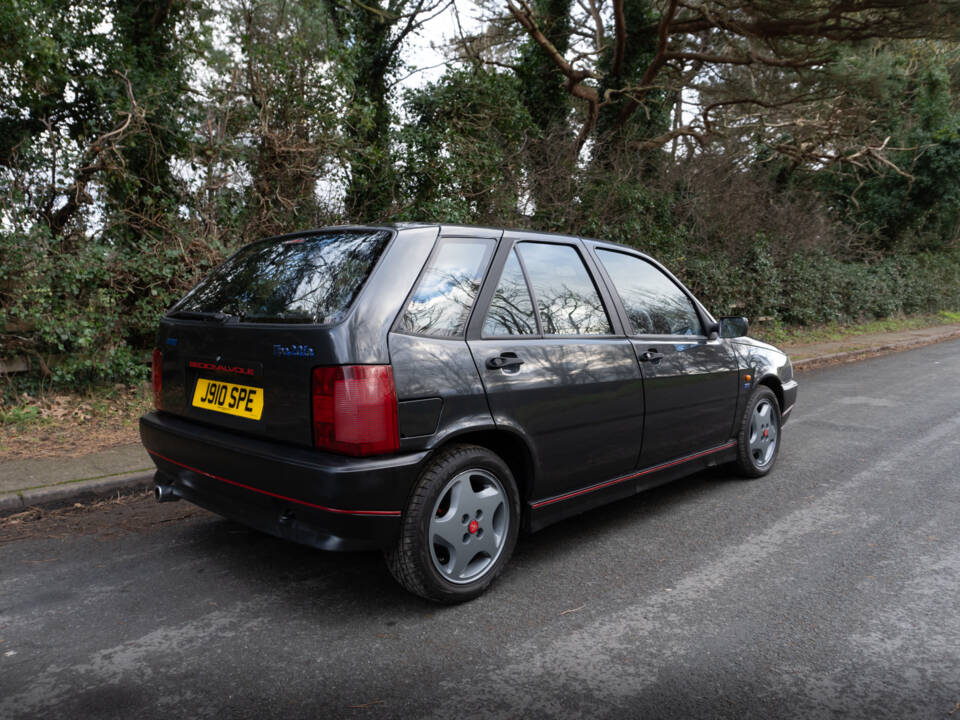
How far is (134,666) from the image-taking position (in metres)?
2.41

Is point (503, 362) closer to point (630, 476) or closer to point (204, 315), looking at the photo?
point (630, 476)

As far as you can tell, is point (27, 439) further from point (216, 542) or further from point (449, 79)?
point (449, 79)

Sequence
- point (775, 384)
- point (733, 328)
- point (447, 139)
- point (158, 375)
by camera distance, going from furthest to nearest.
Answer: point (447, 139) → point (775, 384) → point (733, 328) → point (158, 375)

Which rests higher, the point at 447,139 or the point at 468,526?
the point at 447,139

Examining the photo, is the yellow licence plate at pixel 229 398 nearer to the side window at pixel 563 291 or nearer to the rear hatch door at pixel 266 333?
the rear hatch door at pixel 266 333

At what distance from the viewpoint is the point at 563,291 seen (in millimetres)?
3508

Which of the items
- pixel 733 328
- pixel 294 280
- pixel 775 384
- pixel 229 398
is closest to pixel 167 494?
pixel 229 398

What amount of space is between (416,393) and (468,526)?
2.20 ft

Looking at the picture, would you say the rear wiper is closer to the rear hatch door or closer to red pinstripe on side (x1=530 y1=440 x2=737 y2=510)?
the rear hatch door

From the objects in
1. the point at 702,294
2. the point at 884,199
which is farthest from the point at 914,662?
the point at 884,199

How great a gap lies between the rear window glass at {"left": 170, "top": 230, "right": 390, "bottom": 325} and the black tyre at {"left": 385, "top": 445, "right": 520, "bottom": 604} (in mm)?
800

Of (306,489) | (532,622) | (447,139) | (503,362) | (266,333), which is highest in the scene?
(447,139)

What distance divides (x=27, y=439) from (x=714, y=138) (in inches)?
612

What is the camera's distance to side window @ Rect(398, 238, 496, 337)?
2.82m
